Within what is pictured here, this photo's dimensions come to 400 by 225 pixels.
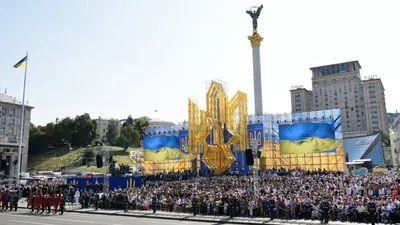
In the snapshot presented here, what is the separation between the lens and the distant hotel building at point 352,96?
126 m

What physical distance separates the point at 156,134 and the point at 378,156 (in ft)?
153

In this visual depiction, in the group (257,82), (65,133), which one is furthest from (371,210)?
(65,133)

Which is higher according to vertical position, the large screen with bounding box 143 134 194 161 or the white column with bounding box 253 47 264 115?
the white column with bounding box 253 47 264 115

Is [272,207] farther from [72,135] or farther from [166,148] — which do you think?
[72,135]

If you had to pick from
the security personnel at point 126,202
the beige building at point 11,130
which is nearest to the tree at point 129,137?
the beige building at point 11,130

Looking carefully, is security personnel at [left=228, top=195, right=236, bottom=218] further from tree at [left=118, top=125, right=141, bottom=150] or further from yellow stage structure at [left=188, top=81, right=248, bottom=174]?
tree at [left=118, top=125, right=141, bottom=150]

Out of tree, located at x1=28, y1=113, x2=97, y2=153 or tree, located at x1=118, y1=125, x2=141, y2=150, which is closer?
tree, located at x1=28, y1=113, x2=97, y2=153

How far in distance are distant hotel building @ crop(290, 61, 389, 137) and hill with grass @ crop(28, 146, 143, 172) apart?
76.1 meters

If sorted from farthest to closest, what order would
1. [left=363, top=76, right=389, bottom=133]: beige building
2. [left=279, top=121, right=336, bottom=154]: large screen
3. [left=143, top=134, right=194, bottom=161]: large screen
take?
1. [left=363, top=76, right=389, bottom=133]: beige building
2. [left=143, top=134, right=194, bottom=161]: large screen
3. [left=279, top=121, right=336, bottom=154]: large screen

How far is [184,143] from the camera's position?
6462 cm

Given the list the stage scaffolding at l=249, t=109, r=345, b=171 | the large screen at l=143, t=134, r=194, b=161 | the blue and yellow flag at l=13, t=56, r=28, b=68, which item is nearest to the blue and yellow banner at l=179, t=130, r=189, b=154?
the large screen at l=143, t=134, r=194, b=161

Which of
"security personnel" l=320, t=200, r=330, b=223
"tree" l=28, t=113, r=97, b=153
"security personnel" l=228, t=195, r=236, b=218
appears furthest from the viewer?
"tree" l=28, t=113, r=97, b=153

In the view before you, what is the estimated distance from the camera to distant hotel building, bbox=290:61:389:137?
414 feet

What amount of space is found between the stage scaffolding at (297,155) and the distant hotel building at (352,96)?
73.9 m
